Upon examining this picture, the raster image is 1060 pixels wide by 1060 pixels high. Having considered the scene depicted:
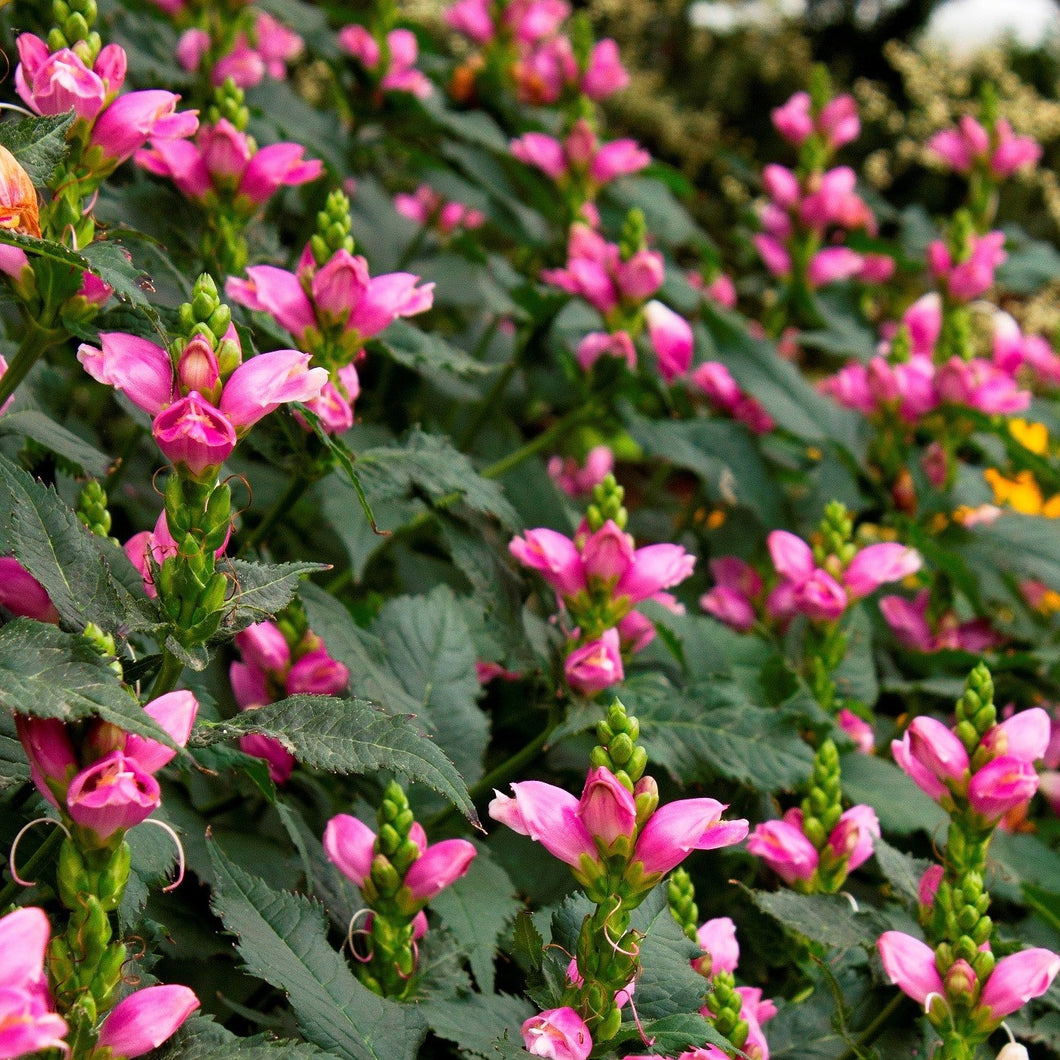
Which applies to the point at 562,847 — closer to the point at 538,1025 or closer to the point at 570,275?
the point at 538,1025

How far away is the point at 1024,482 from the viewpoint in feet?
8.27

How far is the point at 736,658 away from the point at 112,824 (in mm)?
1123

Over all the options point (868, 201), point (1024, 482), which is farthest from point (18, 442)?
point (868, 201)

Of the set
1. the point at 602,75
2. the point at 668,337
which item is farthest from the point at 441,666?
the point at 602,75

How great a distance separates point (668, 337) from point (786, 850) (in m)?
0.90

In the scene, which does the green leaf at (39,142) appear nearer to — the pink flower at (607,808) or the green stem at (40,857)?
the green stem at (40,857)

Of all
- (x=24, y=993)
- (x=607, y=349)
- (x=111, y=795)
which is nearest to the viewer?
(x=24, y=993)

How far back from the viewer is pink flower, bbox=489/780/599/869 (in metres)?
0.88

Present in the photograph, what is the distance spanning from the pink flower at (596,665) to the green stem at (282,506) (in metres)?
0.34

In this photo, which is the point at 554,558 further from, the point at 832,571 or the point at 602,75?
the point at 602,75

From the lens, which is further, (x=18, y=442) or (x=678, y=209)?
(x=678, y=209)

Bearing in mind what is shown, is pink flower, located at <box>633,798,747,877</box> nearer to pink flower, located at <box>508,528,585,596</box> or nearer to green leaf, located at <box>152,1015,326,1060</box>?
green leaf, located at <box>152,1015,326,1060</box>

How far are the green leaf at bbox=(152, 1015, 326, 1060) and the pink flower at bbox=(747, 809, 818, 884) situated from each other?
0.60 metres

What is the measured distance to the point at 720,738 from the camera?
126cm
